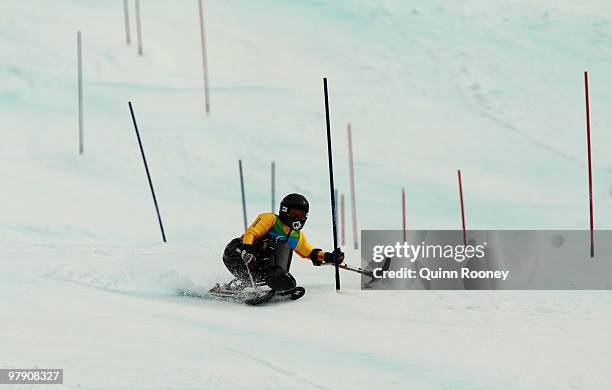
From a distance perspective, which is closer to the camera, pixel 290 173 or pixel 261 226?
pixel 261 226

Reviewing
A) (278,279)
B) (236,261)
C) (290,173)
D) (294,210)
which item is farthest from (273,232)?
(290,173)

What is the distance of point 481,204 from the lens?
1883 centimetres

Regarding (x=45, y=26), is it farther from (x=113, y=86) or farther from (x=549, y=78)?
(x=549, y=78)

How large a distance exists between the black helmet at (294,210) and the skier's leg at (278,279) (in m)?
0.48

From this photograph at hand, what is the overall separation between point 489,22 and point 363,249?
59.1ft

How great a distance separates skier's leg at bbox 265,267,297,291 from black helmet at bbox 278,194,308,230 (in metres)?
0.48

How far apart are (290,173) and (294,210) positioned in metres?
10.8

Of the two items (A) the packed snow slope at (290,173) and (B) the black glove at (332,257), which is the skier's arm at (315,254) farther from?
(A) the packed snow slope at (290,173)

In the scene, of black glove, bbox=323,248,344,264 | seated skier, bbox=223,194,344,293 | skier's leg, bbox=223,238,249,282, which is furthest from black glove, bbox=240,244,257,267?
black glove, bbox=323,248,344,264

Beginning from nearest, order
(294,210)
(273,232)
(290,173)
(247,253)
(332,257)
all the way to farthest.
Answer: (247,253) → (294,210) → (273,232) → (332,257) → (290,173)

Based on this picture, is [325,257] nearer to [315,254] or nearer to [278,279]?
[315,254]

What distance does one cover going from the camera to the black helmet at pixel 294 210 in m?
8.61

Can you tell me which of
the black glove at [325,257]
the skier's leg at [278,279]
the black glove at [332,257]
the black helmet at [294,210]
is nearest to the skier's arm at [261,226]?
the black helmet at [294,210]

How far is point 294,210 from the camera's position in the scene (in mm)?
8625
